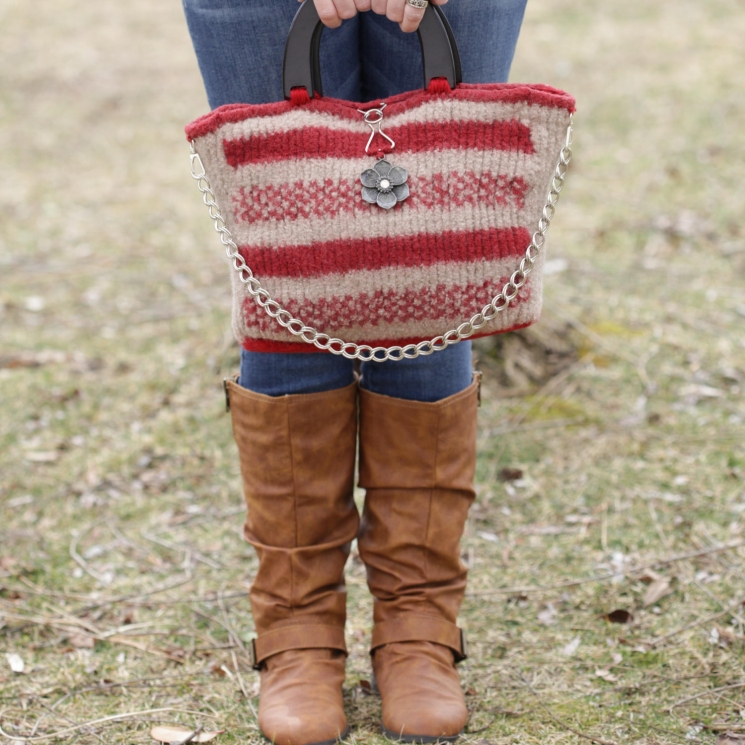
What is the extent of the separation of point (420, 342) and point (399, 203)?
21cm

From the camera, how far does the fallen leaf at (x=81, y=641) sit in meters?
1.71

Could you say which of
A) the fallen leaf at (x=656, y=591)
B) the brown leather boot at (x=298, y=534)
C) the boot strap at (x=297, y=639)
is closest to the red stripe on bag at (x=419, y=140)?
the brown leather boot at (x=298, y=534)

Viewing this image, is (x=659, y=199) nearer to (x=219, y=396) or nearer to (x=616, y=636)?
(x=219, y=396)

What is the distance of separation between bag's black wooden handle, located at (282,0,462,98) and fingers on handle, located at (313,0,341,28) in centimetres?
3

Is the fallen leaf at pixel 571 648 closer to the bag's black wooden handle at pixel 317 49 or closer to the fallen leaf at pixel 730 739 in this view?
the fallen leaf at pixel 730 739

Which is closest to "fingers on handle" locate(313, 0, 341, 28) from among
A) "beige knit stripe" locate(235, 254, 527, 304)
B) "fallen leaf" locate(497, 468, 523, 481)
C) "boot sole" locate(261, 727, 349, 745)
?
"beige knit stripe" locate(235, 254, 527, 304)

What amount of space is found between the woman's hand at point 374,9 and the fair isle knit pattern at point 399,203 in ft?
0.33

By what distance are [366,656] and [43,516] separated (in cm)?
99

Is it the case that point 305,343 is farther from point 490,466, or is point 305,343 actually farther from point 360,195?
point 490,466

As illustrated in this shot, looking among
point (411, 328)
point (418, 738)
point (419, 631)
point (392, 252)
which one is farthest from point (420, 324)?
point (418, 738)

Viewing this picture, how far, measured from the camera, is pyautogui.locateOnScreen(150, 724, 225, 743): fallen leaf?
1.43 m

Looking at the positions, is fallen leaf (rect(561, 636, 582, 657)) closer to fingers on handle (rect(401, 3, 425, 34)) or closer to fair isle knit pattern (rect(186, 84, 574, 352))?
fair isle knit pattern (rect(186, 84, 574, 352))

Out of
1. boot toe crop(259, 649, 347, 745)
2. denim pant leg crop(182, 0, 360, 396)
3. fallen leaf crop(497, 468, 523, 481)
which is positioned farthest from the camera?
fallen leaf crop(497, 468, 523, 481)

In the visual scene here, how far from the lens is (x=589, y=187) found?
4074mm
